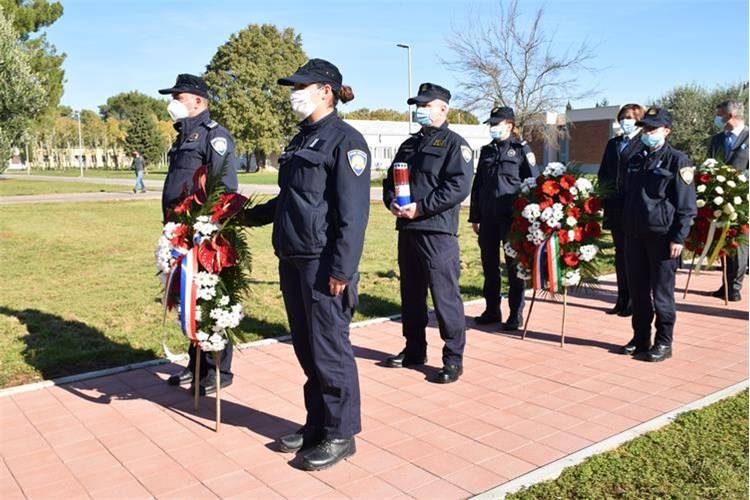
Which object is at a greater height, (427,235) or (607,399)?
(427,235)

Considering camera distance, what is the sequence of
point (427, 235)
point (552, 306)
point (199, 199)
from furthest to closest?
point (552, 306) < point (427, 235) < point (199, 199)

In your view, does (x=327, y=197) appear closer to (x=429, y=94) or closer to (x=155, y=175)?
(x=429, y=94)

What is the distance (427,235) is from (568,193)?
5.59ft

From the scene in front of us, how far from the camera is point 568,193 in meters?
6.31

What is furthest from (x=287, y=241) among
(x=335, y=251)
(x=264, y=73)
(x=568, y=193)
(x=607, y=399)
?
(x=264, y=73)

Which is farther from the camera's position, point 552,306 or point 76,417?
point 552,306

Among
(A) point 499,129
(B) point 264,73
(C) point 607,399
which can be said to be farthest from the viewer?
(B) point 264,73

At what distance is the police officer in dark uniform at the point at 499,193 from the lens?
6.91 metres

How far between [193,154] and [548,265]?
3.40 meters

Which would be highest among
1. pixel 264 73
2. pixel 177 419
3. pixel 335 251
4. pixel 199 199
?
pixel 264 73

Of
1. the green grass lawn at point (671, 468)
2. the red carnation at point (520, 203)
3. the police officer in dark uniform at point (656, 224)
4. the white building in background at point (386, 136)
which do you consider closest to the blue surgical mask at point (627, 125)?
the police officer in dark uniform at point (656, 224)

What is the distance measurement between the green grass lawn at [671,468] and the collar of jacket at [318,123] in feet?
7.43

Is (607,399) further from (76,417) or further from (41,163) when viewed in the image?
(41,163)

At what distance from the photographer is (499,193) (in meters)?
6.91
